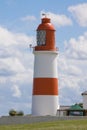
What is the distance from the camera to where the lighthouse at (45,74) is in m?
50.0

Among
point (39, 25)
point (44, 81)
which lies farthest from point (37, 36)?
point (44, 81)

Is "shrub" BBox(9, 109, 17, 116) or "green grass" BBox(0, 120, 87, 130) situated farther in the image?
"shrub" BBox(9, 109, 17, 116)

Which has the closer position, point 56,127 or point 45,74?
point 56,127

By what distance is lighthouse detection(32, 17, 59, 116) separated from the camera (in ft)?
164

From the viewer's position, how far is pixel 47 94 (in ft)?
164

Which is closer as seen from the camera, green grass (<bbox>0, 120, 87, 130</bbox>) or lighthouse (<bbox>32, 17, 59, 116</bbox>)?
green grass (<bbox>0, 120, 87, 130</bbox>)

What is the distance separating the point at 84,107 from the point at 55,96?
7257mm

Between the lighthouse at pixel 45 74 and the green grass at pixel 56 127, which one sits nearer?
the green grass at pixel 56 127

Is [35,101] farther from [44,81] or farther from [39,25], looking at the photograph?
[39,25]

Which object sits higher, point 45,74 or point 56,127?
point 45,74

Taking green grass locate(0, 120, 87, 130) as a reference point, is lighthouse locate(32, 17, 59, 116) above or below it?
above

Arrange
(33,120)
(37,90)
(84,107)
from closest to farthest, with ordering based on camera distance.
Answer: (33,120)
(37,90)
(84,107)

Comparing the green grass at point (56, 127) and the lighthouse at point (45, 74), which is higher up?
the lighthouse at point (45, 74)

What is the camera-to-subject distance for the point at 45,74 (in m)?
50.2
